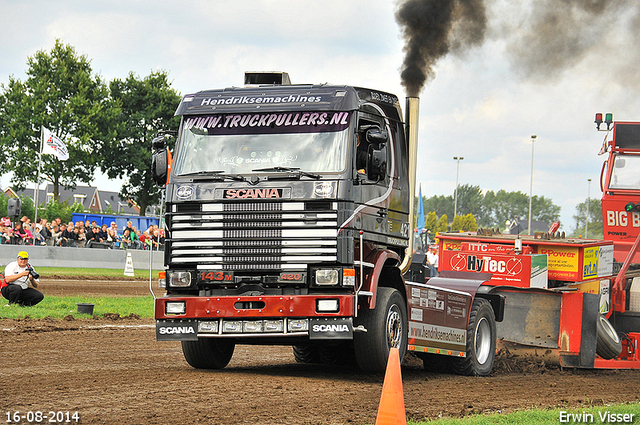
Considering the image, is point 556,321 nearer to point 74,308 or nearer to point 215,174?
point 215,174

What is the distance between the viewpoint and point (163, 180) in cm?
1034

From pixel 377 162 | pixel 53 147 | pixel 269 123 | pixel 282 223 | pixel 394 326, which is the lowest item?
pixel 394 326

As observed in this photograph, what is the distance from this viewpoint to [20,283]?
17.4 m

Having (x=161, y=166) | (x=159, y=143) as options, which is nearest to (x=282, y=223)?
(x=161, y=166)

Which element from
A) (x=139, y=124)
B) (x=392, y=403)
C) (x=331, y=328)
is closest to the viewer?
(x=392, y=403)

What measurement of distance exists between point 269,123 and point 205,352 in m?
3.11

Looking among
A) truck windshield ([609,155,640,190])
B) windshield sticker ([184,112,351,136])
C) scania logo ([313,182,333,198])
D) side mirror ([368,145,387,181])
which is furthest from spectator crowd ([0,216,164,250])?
scania logo ([313,182,333,198])

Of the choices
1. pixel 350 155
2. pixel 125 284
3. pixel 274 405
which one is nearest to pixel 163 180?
pixel 350 155

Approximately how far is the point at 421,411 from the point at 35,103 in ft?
183

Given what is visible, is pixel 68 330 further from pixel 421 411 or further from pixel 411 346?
pixel 421 411

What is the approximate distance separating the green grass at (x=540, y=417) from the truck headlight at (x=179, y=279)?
12.0 feet

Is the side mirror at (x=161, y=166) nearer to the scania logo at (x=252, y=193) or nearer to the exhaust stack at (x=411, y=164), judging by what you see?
the scania logo at (x=252, y=193)

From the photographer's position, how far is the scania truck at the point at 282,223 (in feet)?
30.9

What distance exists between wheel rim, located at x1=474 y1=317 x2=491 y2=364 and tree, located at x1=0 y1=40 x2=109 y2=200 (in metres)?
50.3
